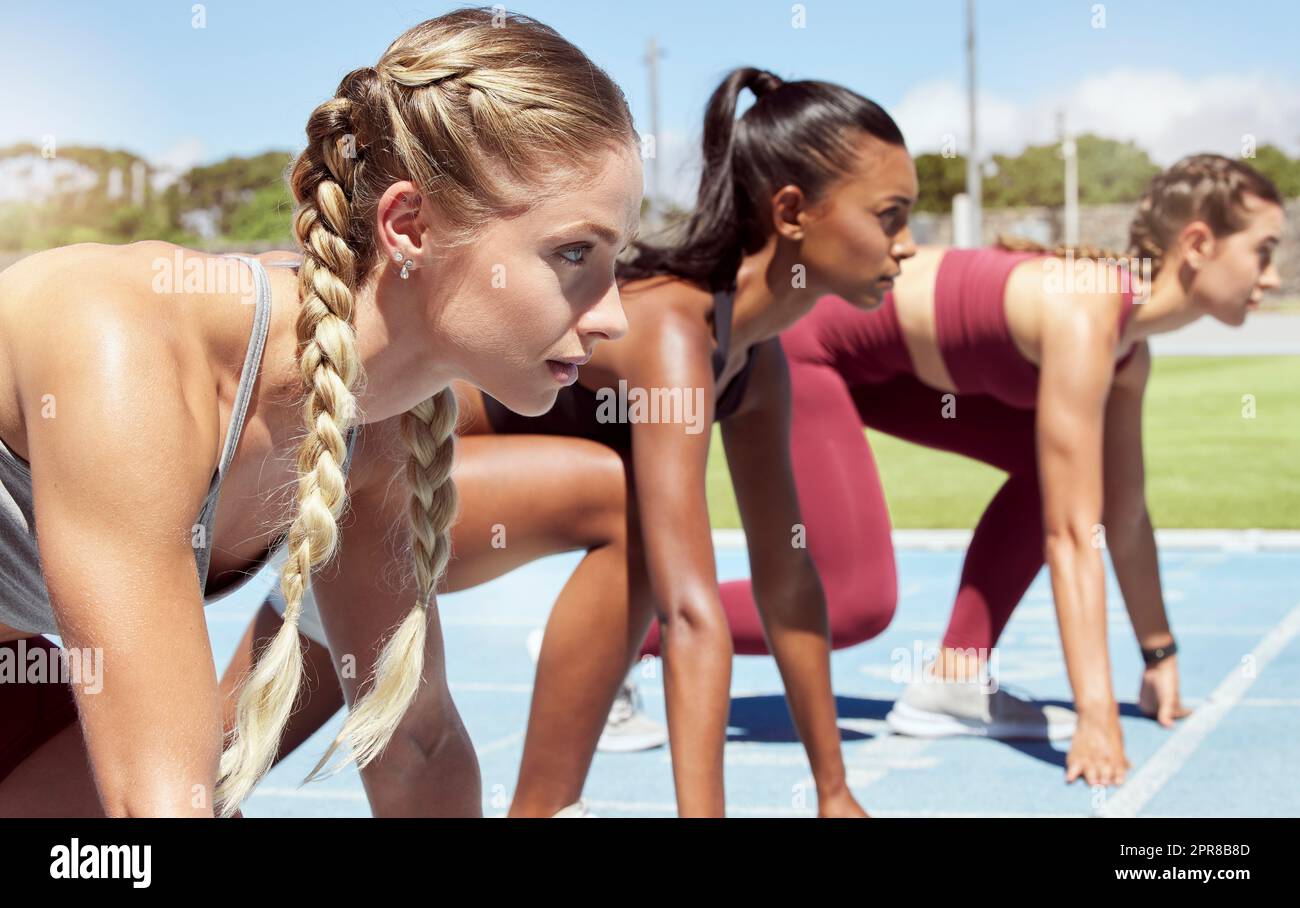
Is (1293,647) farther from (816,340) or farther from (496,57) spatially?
(496,57)

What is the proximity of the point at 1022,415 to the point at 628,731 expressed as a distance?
1798mm

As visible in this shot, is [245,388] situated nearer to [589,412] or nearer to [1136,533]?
[589,412]

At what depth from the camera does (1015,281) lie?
4875 mm

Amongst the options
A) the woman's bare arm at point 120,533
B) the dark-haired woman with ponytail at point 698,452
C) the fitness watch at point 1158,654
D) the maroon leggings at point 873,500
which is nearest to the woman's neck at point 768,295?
the dark-haired woman with ponytail at point 698,452

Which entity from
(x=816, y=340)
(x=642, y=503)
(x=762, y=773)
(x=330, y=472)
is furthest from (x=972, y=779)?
(x=330, y=472)

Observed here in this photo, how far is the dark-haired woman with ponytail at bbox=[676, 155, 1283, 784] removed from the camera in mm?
4434

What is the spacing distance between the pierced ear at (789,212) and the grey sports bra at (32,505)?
1776 mm

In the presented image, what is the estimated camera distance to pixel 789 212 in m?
3.62

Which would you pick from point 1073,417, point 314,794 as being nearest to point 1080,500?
point 1073,417

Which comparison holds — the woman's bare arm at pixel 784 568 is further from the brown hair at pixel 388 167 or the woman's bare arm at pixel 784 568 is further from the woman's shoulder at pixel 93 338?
the woman's shoulder at pixel 93 338

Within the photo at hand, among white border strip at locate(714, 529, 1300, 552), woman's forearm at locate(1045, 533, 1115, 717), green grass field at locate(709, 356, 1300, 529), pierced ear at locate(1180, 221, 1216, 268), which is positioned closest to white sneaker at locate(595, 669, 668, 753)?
woman's forearm at locate(1045, 533, 1115, 717)

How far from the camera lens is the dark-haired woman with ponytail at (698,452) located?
9.66ft
